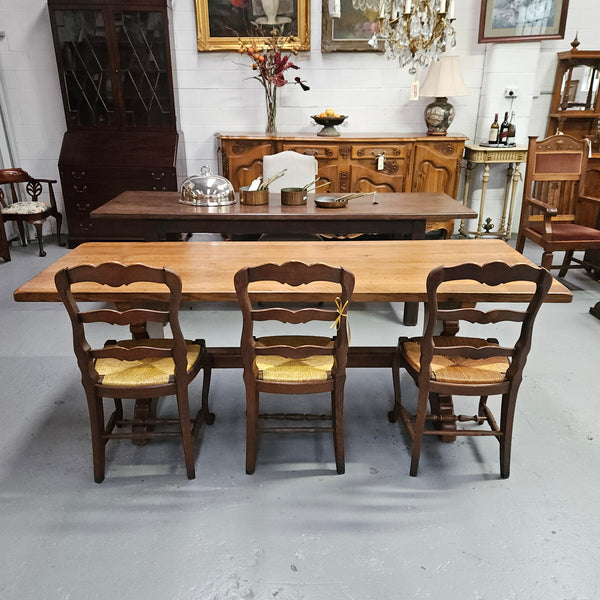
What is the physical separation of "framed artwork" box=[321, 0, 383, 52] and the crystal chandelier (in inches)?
93.0

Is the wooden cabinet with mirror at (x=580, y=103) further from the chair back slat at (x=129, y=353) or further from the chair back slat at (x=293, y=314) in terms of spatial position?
the chair back slat at (x=129, y=353)

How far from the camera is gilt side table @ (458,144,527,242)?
483 cm

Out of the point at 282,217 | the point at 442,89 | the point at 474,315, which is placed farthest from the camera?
the point at 442,89

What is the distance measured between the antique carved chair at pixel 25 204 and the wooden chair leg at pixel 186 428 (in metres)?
3.66

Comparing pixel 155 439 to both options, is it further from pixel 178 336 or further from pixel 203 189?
pixel 203 189

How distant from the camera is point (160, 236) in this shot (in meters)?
3.30

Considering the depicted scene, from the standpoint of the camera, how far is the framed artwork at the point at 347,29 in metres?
4.87

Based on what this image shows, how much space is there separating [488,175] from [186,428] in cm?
437

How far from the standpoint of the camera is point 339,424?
6.70ft

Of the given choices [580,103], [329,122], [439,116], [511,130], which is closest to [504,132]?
[511,130]

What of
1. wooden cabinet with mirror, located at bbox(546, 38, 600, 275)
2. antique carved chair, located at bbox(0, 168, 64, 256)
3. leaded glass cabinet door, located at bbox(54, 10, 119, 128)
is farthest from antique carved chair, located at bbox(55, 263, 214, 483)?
wooden cabinet with mirror, located at bbox(546, 38, 600, 275)

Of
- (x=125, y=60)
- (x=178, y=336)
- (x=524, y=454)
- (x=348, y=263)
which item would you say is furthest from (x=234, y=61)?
(x=524, y=454)

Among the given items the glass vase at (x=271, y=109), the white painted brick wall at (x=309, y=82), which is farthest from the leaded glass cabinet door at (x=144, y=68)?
the glass vase at (x=271, y=109)

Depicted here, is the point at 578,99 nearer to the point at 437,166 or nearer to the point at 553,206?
the point at 437,166
